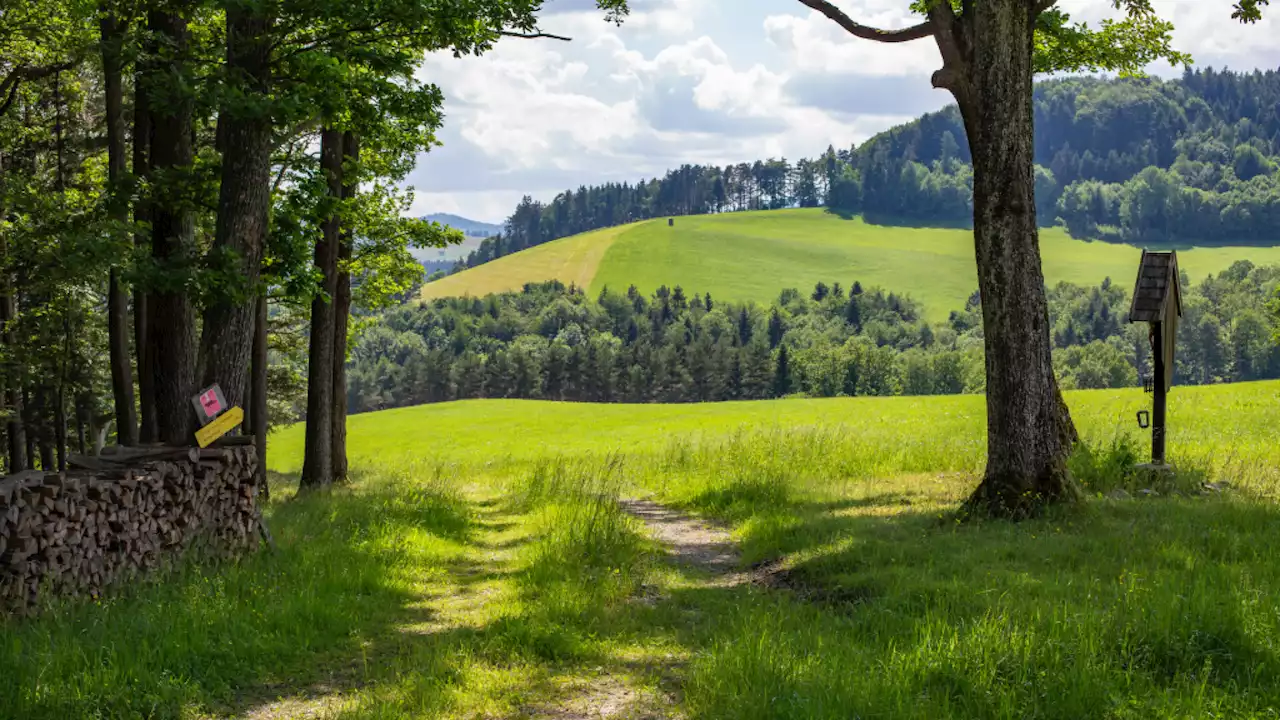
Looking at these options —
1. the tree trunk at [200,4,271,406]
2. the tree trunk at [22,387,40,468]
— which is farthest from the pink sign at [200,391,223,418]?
the tree trunk at [22,387,40,468]

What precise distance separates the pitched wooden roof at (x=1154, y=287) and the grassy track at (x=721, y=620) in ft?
7.25

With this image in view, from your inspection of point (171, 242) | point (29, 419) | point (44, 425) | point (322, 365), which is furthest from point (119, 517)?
point (44, 425)

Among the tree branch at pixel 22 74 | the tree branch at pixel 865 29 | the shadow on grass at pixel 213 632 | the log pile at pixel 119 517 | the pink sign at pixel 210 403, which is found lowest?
the shadow on grass at pixel 213 632

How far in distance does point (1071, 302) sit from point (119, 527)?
178170mm

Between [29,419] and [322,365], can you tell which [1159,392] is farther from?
[29,419]

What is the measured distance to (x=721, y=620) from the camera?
8.18 meters

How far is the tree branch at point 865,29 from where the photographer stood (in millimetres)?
13070

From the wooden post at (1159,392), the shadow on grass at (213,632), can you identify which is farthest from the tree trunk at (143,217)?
the wooden post at (1159,392)

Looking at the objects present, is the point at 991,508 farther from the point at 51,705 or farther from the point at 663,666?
the point at 51,705

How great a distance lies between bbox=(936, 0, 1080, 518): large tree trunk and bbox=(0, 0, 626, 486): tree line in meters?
6.46

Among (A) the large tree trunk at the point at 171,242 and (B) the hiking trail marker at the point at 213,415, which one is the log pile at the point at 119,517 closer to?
(B) the hiking trail marker at the point at 213,415

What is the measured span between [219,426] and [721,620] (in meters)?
6.22

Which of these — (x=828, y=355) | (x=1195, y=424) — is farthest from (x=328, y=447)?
(x=828, y=355)

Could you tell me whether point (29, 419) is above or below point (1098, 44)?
below
